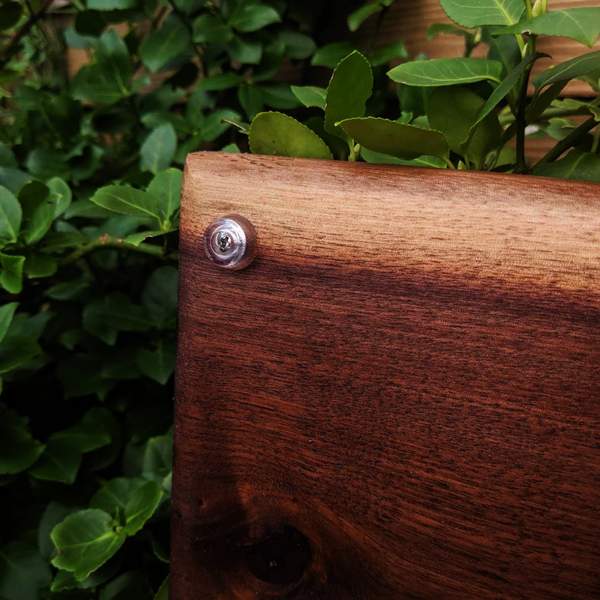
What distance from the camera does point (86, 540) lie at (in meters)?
0.47

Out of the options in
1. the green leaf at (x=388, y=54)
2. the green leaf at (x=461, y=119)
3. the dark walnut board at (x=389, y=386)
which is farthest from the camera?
the green leaf at (x=388, y=54)

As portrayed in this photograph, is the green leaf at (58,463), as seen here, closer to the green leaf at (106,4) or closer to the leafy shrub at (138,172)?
the leafy shrub at (138,172)

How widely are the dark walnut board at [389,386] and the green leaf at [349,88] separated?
0.06 m

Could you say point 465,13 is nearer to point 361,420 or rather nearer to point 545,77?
point 545,77

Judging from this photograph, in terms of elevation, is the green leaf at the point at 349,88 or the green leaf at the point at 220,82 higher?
the green leaf at the point at 349,88

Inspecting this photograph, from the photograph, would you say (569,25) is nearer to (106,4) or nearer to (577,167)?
(577,167)

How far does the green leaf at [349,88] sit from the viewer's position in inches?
13.3

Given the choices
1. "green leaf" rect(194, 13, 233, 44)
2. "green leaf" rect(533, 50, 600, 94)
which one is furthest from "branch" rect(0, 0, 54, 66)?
"green leaf" rect(533, 50, 600, 94)

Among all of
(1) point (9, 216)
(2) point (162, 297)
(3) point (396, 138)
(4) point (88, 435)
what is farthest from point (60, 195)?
(3) point (396, 138)

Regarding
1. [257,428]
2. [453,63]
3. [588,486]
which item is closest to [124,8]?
[453,63]

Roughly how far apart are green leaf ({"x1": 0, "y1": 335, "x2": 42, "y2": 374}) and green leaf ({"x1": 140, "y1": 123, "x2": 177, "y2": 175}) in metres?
0.23

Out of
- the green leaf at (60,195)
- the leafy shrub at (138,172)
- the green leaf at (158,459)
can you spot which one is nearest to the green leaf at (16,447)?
the leafy shrub at (138,172)

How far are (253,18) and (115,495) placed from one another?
55cm

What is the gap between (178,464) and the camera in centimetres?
34
